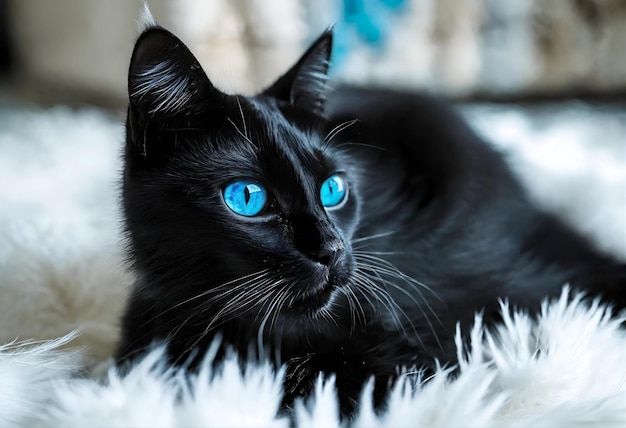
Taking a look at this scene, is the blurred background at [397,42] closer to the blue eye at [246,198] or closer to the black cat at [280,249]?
the black cat at [280,249]

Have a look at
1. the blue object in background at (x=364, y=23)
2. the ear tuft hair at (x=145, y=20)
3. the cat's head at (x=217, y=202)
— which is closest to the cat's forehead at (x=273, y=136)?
the cat's head at (x=217, y=202)

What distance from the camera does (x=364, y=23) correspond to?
151 centimetres

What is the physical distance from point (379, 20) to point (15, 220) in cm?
96

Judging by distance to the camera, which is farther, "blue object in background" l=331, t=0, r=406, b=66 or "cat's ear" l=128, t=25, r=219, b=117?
"blue object in background" l=331, t=0, r=406, b=66

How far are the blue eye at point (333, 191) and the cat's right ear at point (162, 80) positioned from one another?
140mm

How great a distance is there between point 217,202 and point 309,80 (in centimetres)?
22

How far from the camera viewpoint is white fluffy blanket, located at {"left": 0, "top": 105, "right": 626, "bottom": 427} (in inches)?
20.2

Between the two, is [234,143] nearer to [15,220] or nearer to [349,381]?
[349,381]

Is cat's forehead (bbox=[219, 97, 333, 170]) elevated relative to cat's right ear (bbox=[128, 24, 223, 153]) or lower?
lower

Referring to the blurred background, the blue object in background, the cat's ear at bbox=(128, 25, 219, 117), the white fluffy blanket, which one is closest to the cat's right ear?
the cat's ear at bbox=(128, 25, 219, 117)

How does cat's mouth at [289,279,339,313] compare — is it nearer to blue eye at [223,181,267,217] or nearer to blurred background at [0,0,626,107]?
blue eye at [223,181,267,217]

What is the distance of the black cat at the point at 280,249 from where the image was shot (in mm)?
571

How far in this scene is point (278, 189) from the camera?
58 centimetres

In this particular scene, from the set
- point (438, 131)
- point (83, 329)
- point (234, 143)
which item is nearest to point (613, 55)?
point (438, 131)
